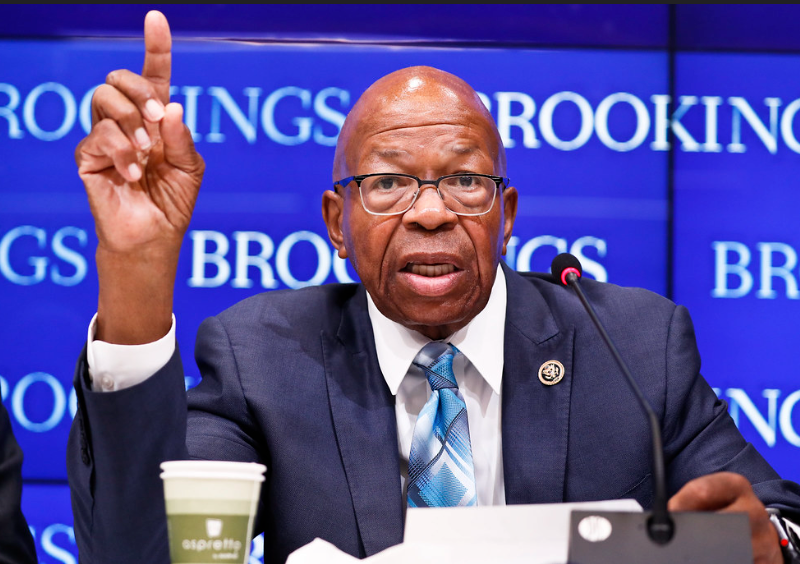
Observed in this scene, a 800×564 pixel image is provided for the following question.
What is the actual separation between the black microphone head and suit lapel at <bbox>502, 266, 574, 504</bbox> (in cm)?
40

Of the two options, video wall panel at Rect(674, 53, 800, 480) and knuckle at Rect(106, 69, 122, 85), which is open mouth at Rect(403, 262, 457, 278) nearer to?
knuckle at Rect(106, 69, 122, 85)

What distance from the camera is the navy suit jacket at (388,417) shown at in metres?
1.66

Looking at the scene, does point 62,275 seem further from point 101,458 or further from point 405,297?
point 101,458

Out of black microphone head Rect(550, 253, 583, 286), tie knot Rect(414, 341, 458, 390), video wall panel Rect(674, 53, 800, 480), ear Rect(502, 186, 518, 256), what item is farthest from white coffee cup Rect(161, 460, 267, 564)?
video wall panel Rect(674, 53, 800, 480)

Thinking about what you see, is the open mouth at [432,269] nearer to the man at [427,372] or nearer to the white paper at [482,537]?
the man at [427,372]

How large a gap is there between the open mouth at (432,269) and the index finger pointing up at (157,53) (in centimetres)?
66

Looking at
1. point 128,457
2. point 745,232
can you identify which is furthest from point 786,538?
point 745,232

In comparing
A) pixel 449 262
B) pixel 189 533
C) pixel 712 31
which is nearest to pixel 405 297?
pixel 449 262

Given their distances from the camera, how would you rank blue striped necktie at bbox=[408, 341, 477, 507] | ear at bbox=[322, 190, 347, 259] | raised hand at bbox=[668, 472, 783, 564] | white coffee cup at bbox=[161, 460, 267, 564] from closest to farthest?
white coffee cup at bbox=[161, 460, 267, 564], raised hand at bbox=[668, 472, 783, 564], blue striped necktie at bbox=[408, 341, 477, 507], ear at bbox=[322, 190, 347, 259]

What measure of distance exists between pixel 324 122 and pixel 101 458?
6.73 ft

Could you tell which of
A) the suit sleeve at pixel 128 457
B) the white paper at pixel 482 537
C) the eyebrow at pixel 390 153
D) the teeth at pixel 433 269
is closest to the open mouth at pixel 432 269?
the teeth at pixel 433 269

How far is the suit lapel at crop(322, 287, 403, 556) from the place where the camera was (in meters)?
1.63

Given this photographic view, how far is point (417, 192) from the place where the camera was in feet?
5.72

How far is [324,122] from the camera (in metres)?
3.00
